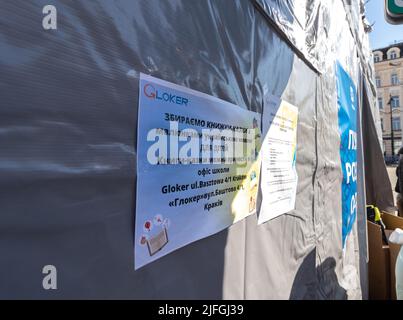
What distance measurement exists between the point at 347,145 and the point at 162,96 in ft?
A: 8.34

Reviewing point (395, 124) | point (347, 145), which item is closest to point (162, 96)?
point (347, 145)

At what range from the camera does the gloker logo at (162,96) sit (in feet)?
2.40

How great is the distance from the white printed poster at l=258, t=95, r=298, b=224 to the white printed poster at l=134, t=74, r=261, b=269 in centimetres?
22

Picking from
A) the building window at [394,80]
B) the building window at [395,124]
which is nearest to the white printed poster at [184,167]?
the building window at [395,124]

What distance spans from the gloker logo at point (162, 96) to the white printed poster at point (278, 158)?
1.88ft

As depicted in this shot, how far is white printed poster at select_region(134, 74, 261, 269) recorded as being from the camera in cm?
73

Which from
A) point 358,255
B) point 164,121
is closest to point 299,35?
point 164,121

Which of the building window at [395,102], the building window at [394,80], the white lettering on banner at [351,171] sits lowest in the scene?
the white lettering on banner at [351,171]

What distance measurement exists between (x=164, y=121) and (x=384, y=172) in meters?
4.41

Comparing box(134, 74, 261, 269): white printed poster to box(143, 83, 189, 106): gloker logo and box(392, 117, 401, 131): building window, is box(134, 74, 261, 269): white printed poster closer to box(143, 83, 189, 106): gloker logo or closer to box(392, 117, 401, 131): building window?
box(143, 83, 189, 106): gloker logo

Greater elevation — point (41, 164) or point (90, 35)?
point (90, 35)

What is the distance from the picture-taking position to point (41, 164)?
0.53m

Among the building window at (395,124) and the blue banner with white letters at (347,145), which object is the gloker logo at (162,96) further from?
the building window at (395,124)

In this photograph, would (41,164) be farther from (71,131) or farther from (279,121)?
(279,121)
